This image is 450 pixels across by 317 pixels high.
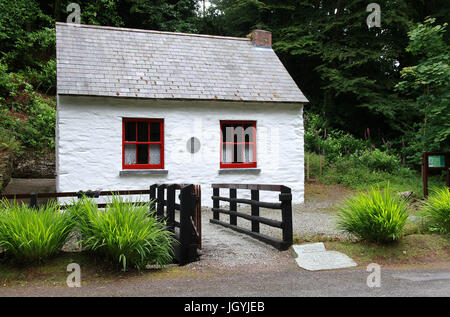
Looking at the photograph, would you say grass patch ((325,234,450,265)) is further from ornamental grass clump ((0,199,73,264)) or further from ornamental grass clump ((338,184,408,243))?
ornamental grass clump ((0,199,73,264))

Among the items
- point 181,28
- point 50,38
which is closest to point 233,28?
point 181,28

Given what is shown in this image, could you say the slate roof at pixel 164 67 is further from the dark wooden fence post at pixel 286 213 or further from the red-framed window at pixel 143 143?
the dark wooden fence post at pixel 286 213

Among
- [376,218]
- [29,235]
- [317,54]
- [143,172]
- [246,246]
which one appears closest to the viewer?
[29,235]

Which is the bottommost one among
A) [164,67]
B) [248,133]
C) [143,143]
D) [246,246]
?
[246,246]

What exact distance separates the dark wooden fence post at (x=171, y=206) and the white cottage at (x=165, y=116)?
4.82 meters

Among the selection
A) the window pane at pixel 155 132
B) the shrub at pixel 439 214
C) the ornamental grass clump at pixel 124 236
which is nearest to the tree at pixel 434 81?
the shrub at pixel 439 214

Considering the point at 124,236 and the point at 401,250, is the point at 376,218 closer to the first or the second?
the point at 401,250

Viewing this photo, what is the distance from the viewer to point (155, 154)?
12.0 meters

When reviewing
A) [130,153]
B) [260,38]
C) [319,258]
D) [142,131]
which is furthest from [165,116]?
[319,258]

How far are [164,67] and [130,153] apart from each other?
3030mm

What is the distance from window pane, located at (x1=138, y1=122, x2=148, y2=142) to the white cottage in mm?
30

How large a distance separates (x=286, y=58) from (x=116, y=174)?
47.9 ft

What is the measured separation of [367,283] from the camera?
16.2 ft
